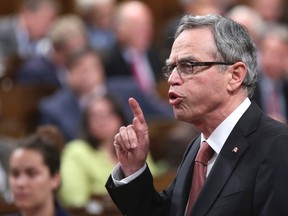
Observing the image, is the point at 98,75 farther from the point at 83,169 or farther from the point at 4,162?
the point at 4,162

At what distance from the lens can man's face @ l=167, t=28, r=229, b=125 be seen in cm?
230

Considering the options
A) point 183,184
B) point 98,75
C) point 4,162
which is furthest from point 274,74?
point 183,184

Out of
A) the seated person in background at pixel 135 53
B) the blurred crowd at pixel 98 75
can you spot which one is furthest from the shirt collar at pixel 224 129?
the seated person in background at pixel 135 53

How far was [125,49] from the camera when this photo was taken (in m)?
6.90

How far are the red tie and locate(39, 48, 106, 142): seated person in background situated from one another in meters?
3.37

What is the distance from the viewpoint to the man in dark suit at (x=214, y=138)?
7.18 feet

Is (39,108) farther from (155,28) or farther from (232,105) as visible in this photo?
(232,105)

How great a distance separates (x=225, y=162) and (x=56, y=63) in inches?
178

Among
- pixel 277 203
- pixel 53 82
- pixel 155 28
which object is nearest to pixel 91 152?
pixel 53 82

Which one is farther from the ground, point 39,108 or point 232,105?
point 232,105

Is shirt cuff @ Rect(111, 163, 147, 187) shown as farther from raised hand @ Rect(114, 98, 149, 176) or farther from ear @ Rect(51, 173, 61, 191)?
ear @ Rect(51, 173, 61, 191)

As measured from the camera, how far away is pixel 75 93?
235 inches

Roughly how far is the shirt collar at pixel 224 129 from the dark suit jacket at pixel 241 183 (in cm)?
2

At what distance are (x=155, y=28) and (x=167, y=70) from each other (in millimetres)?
6659
